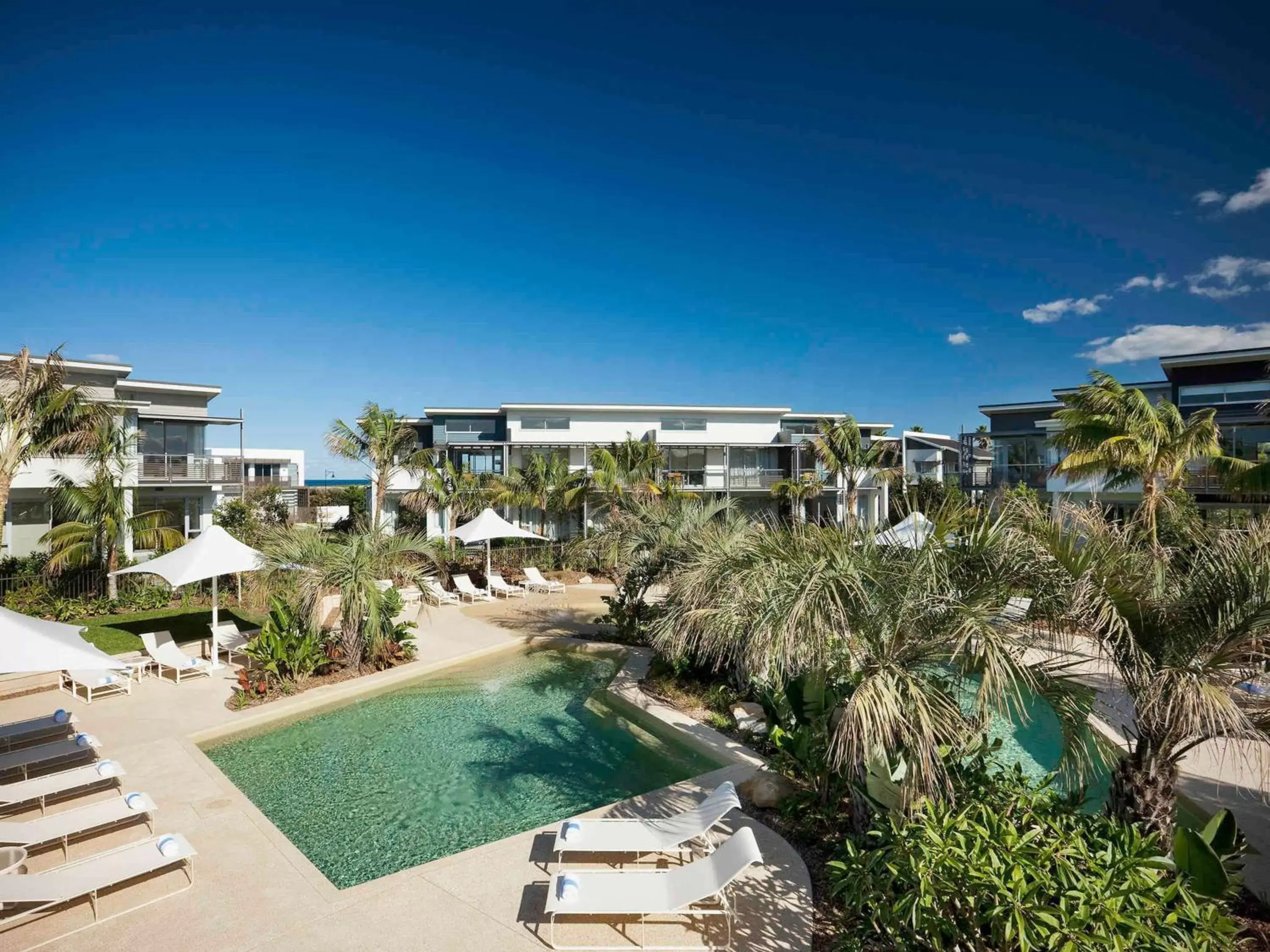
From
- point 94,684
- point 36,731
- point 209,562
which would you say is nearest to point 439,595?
point 209,562

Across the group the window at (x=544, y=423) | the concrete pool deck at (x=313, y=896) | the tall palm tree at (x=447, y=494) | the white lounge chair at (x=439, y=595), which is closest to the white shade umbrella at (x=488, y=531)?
the white lounge chair at (x=439, y=595)

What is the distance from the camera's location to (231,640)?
42.5 ft

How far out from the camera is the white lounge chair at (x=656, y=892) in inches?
186

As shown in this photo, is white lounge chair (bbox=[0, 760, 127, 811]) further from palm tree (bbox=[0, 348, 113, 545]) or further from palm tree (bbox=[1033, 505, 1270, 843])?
palm tree (bbox=[1033, 505, 1270, 843])

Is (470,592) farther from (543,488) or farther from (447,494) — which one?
(543,488)

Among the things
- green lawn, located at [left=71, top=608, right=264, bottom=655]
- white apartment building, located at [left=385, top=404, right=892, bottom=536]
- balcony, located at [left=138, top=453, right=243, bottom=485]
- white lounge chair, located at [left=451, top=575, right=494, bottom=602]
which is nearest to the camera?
green lawn, located at [left=71, top=608, right=264, bottom=655]

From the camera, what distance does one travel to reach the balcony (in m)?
21.9

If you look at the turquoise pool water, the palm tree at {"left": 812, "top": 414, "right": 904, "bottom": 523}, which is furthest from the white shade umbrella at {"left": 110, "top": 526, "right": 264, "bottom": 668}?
the palm tree at {"left": 812, "top": 414, "right": 904, "bottom": 523}

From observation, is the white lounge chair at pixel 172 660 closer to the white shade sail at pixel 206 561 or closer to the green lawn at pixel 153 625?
the white shade sail at pixel 206 561

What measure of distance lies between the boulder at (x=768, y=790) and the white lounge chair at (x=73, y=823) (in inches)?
235

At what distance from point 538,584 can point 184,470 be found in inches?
538

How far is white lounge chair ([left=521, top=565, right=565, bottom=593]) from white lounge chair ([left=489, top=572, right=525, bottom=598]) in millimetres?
417

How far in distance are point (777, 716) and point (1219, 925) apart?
16.9 ft

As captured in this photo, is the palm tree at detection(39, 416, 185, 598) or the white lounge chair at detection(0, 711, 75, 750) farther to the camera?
the palm tree at detection(39, 416, 185, 598)
